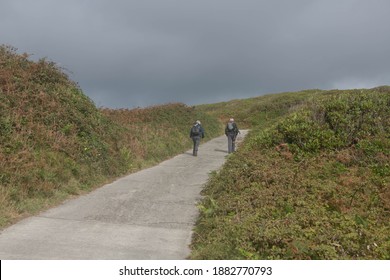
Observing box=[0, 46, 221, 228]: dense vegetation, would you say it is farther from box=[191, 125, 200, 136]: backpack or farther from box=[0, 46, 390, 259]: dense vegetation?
box=[191, 125, 200, 136]: backpack

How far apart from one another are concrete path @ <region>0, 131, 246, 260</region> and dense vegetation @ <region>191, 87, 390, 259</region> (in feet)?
1.95

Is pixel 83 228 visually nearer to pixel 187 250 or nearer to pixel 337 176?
pixel 187 250

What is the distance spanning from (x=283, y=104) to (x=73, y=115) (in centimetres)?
3421

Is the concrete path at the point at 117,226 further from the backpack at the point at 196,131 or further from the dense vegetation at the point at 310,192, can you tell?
the backpack at the point at 196,131

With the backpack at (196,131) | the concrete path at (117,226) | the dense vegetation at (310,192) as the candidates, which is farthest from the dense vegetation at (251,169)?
the backpack at (196,131)

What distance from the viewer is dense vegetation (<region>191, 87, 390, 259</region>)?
20.1ft

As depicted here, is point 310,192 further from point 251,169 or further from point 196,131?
point 196,131

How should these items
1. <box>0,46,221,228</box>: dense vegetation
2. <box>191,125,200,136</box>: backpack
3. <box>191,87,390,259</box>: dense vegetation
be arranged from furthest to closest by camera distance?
<box>191,125,200,136</box>: backpack < <box>0,46,221,228</box>: dense vegetation < <box>191,87,390,259</box>: dense vegetation

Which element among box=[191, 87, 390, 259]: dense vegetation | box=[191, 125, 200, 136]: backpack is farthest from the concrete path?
box=[191, 125, 200, 136]: backpack

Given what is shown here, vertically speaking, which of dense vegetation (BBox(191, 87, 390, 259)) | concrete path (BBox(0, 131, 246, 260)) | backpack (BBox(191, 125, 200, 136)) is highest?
backpack (BBox(191, 125, 200, 136))

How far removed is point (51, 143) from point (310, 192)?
26.7 ft

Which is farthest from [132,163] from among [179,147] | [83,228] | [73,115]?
[83,228]

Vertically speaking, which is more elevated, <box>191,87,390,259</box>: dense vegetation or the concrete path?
<box>191,87,390,259</box>: dense vegetation

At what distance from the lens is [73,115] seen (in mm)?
14375
